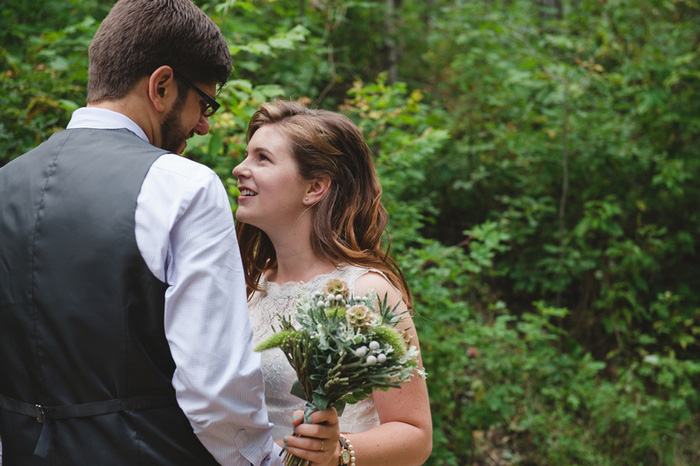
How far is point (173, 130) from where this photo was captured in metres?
1.80

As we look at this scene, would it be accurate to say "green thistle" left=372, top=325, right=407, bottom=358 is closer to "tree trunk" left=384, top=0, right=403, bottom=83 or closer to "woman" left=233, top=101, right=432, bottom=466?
"woman" left=233, top=101, right=432, bottom=466

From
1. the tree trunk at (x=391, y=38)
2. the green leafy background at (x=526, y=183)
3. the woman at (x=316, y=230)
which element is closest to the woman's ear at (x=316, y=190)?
the woman at (x=316, y=230)

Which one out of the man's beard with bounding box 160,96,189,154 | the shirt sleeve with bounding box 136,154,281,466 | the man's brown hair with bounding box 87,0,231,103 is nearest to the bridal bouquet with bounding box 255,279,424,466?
the shirt sleeve with bounding box 136,154,281,466

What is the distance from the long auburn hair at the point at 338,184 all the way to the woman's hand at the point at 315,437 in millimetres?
684

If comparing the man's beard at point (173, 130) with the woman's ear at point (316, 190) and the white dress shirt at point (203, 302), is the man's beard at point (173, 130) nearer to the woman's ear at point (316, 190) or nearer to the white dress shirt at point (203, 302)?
the white dress shirt at point (203, 302)

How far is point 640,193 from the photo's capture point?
252 inches

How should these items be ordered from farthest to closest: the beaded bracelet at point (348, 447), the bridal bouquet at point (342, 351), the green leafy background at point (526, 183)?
1. the green leafy background at point (526, 183)
2. the beaded bracelet at point (348, 447)
3. the bridal bouquet at point (342, 351)

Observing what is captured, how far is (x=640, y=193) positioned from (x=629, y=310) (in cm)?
120

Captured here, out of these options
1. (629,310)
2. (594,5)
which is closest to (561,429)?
(629,310)

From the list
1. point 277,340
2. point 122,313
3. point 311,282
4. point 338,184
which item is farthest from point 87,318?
point 338,184

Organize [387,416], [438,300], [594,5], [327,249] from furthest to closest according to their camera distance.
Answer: [594,5], [438,300], [327,249], [387,416]

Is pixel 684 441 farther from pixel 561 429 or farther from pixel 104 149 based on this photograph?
pixel 104 149

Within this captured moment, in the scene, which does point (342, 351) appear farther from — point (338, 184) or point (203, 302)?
point (338, 184)

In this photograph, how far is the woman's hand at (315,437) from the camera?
1644mm
